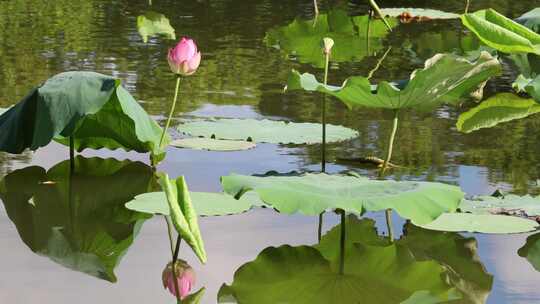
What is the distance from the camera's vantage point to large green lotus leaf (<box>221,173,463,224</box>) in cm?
213

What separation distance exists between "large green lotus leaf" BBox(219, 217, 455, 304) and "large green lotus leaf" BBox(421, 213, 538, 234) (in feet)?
0.41

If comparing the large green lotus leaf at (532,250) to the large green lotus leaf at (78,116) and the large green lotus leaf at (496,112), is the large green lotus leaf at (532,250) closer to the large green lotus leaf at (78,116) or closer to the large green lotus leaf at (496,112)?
the large green lotus leaf at (78,116)

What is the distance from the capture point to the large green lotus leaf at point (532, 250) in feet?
7.95

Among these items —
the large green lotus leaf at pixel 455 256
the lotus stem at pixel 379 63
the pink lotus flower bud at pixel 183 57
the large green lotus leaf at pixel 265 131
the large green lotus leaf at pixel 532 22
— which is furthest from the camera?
the lotus stem at pixel 379 63

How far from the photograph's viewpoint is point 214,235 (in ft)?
8.34

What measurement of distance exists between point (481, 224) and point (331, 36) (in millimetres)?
3428

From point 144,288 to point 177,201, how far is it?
177 mm

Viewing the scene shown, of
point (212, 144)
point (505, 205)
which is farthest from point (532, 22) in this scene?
point (505, 205)

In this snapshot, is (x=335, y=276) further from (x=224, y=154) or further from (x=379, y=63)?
(x=379, y=63)

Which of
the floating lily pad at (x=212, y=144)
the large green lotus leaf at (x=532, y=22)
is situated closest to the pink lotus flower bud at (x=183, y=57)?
the floating lily pad at (x=212, y=144)

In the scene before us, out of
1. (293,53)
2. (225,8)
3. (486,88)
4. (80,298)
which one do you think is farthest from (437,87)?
(225,8)

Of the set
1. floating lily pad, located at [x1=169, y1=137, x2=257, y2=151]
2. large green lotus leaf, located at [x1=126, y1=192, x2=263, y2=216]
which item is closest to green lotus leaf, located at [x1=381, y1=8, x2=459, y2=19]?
floating lily pad, located at [x1=169, y1=137, x2=257, y2=151]

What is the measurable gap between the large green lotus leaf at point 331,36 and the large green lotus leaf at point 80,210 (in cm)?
198

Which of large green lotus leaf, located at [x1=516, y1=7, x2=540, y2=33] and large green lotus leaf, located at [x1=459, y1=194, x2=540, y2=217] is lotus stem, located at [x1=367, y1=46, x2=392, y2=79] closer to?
large green lotus leaf, located at [x1=516, y1=7, x2=540, y2=33]
